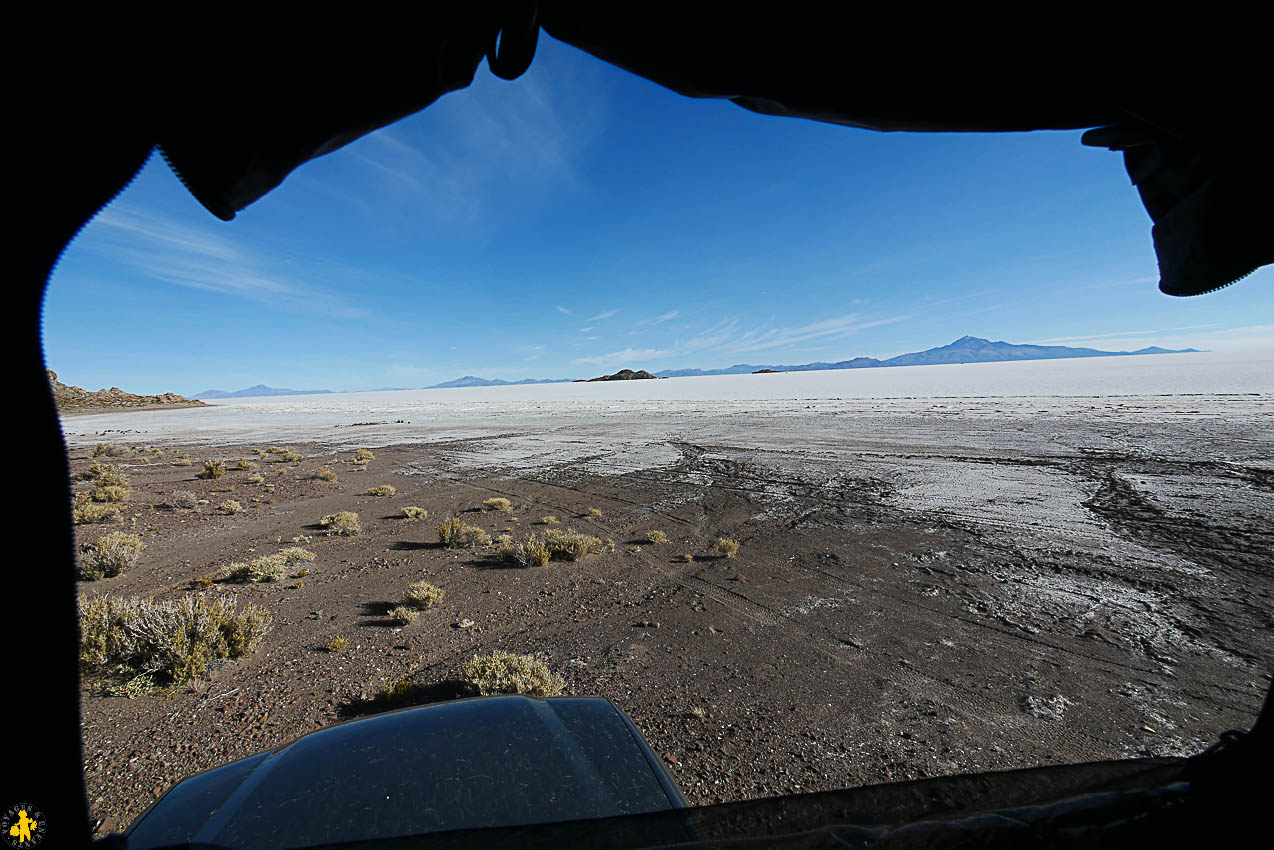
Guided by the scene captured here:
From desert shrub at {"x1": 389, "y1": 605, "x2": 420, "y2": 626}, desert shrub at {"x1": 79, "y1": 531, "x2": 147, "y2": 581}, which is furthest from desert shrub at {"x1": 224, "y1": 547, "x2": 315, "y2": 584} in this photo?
desert shrub at {"x1": 389, "y1": 605, "x2": 420, "y2": 626}

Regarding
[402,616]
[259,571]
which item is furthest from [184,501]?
[402,616]

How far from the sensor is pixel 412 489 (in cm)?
1245

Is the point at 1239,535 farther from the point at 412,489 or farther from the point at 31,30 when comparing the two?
the point at 412,489

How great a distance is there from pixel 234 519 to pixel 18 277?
11480 millimetres

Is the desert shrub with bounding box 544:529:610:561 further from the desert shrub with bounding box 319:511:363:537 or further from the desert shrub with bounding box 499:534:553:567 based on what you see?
the desert shrub with bounding box 319:511:363:537

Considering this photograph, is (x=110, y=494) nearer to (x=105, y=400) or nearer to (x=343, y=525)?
(x=343, y=525)

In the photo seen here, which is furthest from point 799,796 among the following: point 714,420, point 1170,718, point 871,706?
point 714,420

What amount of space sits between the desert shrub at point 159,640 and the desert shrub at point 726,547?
17.4 feet

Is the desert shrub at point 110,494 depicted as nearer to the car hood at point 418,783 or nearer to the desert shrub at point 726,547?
the desert shrub at point 726,547

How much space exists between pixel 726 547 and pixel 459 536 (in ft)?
13.6

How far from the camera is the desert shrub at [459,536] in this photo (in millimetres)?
7551

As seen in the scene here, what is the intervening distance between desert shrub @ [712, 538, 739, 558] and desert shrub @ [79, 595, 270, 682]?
17.4 ft

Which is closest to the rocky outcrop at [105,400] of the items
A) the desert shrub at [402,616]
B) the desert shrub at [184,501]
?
the desert shrub at [184,501]

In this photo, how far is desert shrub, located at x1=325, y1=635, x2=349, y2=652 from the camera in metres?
4.37
